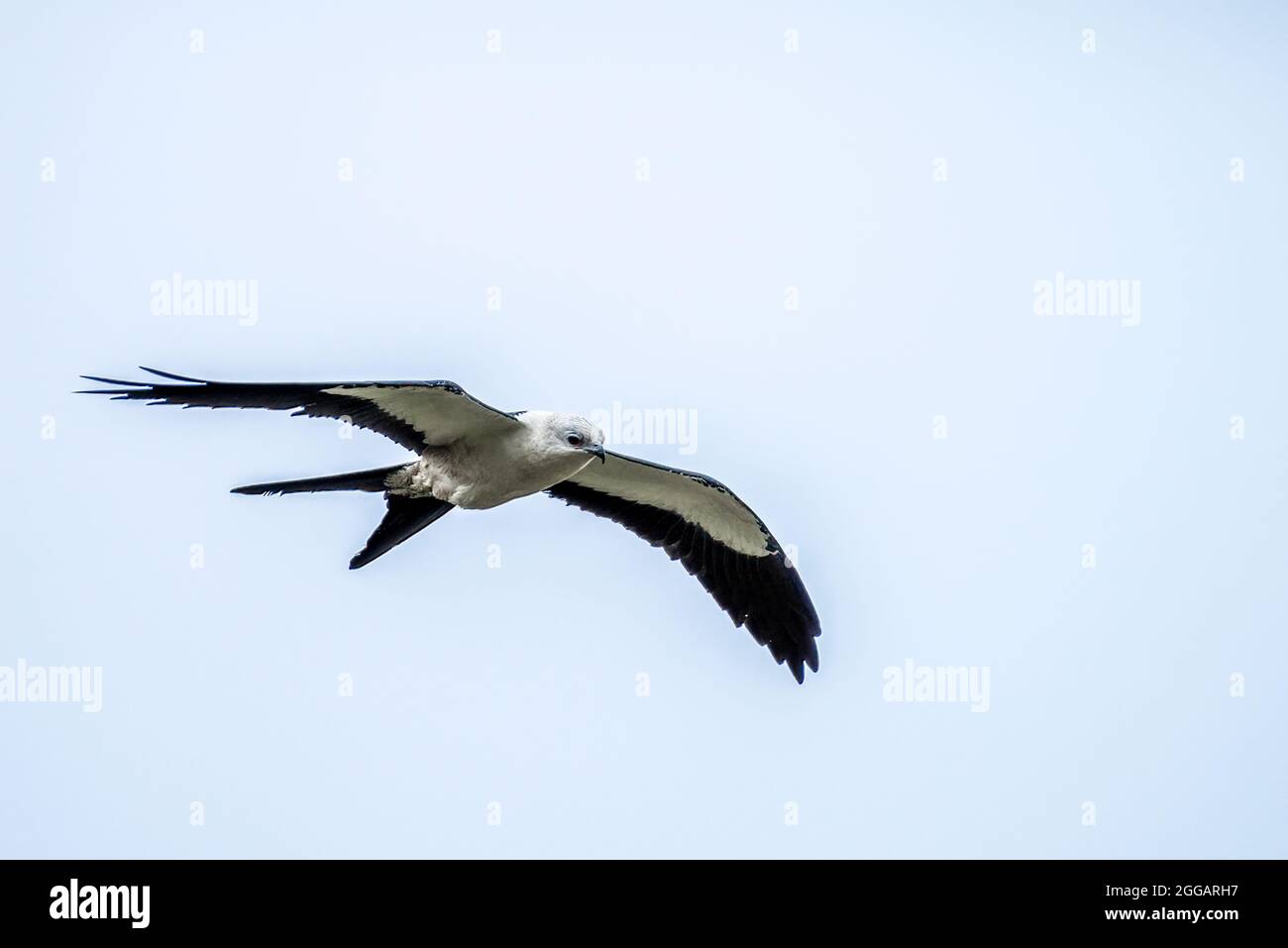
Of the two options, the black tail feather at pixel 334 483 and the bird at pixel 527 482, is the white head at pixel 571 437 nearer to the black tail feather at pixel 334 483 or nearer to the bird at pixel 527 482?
the bird at pixel 527 482

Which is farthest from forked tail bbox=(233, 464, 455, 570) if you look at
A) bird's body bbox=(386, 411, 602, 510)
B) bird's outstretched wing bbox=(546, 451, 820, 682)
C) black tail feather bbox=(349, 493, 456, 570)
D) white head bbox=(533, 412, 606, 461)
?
bird's outstretched wing bbox=(546, 451, 820, 682)

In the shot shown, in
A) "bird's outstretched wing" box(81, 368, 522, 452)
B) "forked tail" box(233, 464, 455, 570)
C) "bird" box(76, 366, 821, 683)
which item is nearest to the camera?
"bird's outstretched wing" box(81, 368, 522, 452)

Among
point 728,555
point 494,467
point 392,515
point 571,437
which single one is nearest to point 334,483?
point 392,515

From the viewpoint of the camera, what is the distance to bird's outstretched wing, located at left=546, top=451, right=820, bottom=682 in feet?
38.7

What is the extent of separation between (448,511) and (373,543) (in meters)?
0.56

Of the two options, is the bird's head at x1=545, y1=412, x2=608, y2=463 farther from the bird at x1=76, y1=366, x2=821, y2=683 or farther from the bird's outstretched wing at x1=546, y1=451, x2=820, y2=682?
the bird's outstretched wing at x1=546, y1=451, x2=820, y2=682

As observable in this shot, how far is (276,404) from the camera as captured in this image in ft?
29.9

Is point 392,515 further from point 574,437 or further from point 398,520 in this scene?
point 574,437

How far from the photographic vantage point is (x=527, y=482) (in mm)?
10367

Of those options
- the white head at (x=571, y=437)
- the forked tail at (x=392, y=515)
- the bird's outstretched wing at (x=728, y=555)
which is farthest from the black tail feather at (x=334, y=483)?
the bird's outstretched wing at (x=728, y=555)

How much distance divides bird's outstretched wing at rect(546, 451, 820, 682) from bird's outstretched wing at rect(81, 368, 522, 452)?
1.74 meters

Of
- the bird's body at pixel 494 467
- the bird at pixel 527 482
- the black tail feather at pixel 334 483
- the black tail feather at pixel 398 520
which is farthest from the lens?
the black tail feather at pixel 398 520

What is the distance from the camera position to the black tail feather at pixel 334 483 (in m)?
10.0

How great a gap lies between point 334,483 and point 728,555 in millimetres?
3114
